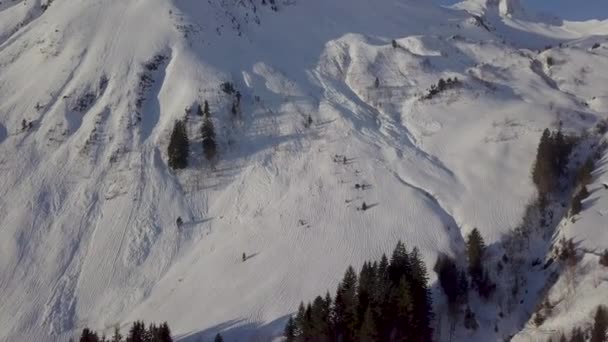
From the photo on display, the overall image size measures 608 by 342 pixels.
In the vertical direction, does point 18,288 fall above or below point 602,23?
above

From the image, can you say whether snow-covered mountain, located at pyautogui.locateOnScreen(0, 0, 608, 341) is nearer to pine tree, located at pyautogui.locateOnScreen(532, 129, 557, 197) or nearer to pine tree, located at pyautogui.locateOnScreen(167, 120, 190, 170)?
pine tree, located at pyautogui.locateOnScreen(167, 120, 190, 170)

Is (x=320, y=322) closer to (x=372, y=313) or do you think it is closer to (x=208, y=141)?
(x=372, y=313)

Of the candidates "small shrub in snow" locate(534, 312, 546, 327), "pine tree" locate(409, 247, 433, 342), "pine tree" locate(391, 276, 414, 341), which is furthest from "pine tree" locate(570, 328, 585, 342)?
"pine tree" locate(391, 276, 414, 341)

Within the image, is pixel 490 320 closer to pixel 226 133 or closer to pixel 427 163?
pixel 427 163

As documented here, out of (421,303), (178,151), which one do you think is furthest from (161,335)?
(178,151)

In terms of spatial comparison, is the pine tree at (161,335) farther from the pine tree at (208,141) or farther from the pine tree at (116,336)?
the pine tree at (208,141)

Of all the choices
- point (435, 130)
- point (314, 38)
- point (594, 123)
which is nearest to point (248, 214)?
point (435, 130)

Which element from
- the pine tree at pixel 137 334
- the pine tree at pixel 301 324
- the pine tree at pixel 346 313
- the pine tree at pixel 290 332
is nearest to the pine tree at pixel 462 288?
the pine tree at pixel 346 313
